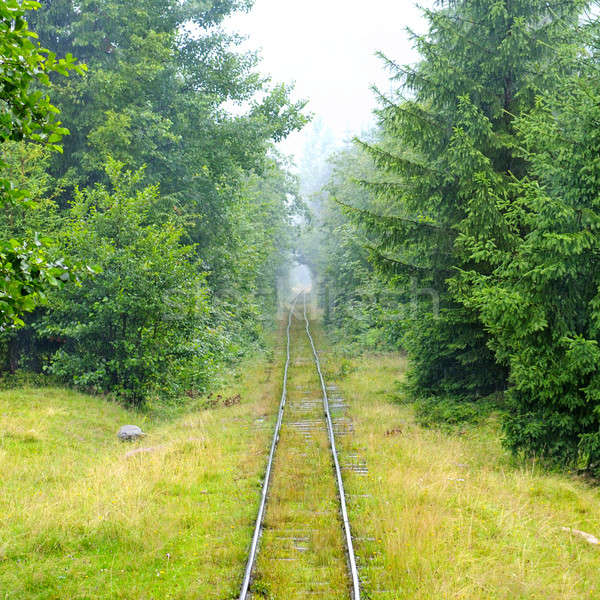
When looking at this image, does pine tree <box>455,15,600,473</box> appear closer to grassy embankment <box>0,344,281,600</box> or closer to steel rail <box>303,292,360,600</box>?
steel rail <box>303,292,360,600</box>

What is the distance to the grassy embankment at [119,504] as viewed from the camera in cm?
610

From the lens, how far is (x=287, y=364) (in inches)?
883

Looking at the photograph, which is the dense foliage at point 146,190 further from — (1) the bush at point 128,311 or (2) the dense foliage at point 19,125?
(2) the dense foliage at point 19,125

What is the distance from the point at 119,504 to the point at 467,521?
4.92 meters

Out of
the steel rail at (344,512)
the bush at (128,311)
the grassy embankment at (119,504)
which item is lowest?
the grassy embankment at (119,504)

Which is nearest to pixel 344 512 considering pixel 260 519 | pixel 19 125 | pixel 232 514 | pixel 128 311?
pixel 260 519

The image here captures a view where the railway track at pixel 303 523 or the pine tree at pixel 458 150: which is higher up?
the pine tree at pixel 458 150

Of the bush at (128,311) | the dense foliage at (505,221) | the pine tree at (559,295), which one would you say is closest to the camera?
the pine tree at (559,295)

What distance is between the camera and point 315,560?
6.55 meters

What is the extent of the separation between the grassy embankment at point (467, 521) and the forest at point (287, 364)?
43 mm

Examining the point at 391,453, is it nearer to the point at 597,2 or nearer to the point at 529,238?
the point at 529,238

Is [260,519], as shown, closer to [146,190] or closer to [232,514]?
[232,514]

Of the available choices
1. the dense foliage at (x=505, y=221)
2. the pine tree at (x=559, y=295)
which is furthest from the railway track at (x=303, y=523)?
the pine tree at (x=559, y=295)

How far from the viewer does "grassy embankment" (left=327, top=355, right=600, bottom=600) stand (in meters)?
5.98
